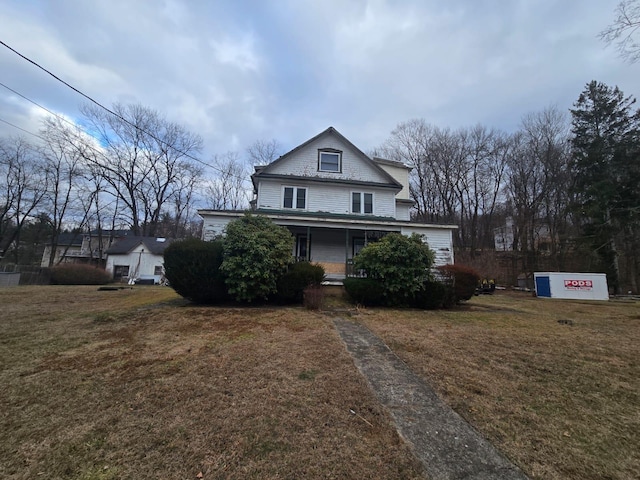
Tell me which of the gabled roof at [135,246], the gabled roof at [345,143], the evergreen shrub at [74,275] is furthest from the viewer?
the gabled roof at [135,246]

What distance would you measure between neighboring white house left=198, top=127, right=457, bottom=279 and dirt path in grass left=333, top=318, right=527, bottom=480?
10740 millimetres

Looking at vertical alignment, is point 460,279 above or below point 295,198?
below

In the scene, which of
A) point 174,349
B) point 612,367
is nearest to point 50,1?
point 174,349

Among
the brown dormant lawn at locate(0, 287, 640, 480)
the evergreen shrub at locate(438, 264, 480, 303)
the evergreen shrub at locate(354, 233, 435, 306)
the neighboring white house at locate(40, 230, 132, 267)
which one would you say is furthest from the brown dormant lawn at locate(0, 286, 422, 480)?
the neighboring white house at locate(40, 230, 132, 267)

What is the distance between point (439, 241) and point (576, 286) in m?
9.04

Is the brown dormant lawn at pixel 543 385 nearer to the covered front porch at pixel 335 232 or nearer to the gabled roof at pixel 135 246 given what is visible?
the covered front porch at pixel 335 232

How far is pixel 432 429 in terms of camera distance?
2.66 meters

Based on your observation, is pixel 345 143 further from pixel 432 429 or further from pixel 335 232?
pixel 432 429

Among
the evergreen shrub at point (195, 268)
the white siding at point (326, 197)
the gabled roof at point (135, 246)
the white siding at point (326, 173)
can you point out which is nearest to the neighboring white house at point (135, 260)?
the gabled roof at point (135, 246)

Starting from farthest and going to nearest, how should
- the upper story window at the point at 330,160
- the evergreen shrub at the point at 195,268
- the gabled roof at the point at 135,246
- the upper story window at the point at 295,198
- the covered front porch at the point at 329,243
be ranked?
the gabled roof at the point at 135,246 → the upper story window at the point at 330,160 → the upper story window at the point at 295,198 → the covered front porch at the point at 329,243 → the evergreen shrub at the point at 195,268

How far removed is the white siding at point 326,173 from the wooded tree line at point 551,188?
527 inches

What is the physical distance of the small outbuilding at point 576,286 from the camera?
15.6 m

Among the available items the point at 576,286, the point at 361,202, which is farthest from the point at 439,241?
the point at 576,286

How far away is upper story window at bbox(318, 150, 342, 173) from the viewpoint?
17031 millimetres
